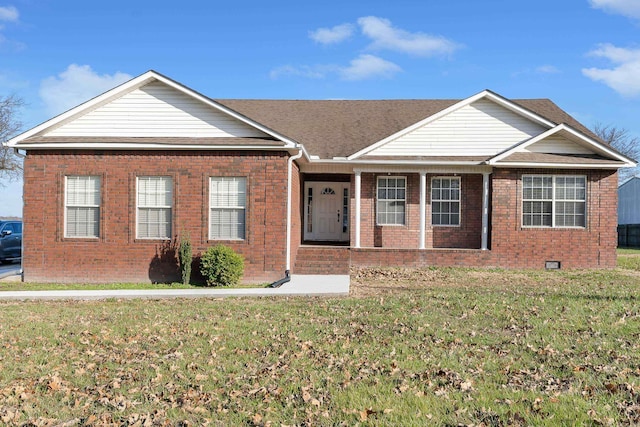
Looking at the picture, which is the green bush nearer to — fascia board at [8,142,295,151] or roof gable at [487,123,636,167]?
fascia board at [8,142,295,151]

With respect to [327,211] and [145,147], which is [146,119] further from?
[327,211]

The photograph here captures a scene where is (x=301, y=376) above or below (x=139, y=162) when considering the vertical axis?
below

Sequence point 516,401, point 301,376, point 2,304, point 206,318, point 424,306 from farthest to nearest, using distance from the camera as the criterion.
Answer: point 2,304 < point 424,306 < point 206,318 < point 301,376 < point 516,401

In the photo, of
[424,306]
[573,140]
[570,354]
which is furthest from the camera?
[573,140]

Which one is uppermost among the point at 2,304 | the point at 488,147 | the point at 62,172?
the point at 488,147

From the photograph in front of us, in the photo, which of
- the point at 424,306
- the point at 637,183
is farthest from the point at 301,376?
the point at 637,183

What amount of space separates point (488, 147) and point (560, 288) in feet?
20.2

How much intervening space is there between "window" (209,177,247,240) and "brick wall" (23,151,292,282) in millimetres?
183

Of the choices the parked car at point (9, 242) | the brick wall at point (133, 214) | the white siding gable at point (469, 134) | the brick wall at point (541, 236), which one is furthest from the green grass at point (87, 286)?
the parked car at point (9, 242)

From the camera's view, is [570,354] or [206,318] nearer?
[570,354]

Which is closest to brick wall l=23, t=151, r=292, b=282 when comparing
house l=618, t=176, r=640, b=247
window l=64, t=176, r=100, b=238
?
window l=64, t=176, r=100, b=238

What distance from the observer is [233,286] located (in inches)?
538

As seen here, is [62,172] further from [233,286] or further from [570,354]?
[570,354]

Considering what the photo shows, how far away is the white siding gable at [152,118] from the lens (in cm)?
1462
